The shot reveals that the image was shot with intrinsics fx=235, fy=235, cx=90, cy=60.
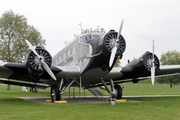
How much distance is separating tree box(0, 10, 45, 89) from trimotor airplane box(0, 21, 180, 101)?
61.1 feet

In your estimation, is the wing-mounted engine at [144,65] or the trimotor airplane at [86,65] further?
the wing-mounted engine at [144,65]

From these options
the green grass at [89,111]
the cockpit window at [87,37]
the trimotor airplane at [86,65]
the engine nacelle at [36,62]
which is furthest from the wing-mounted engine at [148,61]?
the engine nacelle at [36,62]

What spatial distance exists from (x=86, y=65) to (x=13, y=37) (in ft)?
78.4

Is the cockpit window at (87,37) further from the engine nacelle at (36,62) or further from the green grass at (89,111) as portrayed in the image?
the green grass at (89,111)

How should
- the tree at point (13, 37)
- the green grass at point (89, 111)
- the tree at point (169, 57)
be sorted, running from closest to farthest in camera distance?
the green grass at point (89, 111) → the tree at point (13, 37) → the tree at point (169, 57)

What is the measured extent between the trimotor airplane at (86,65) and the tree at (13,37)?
18626 millimetres

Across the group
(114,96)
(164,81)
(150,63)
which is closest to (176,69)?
(150,63)

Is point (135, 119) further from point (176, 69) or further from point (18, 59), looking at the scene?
point (18, 59)

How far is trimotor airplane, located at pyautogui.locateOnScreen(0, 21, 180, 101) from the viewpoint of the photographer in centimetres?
1324

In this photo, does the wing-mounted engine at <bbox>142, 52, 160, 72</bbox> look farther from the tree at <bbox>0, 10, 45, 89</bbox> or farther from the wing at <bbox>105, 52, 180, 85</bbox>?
the tree at <bbox>0, 10, 45, 89</bbox>

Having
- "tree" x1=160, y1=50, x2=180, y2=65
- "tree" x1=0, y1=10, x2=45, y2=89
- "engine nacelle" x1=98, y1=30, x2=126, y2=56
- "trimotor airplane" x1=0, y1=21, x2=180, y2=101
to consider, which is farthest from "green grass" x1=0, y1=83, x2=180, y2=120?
"tree" x1=160, y1=50, x2=180, y2=65

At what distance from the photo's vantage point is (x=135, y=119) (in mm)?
8453

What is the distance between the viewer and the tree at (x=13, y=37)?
3481 cm

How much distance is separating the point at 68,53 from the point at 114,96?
→ 493 cm
